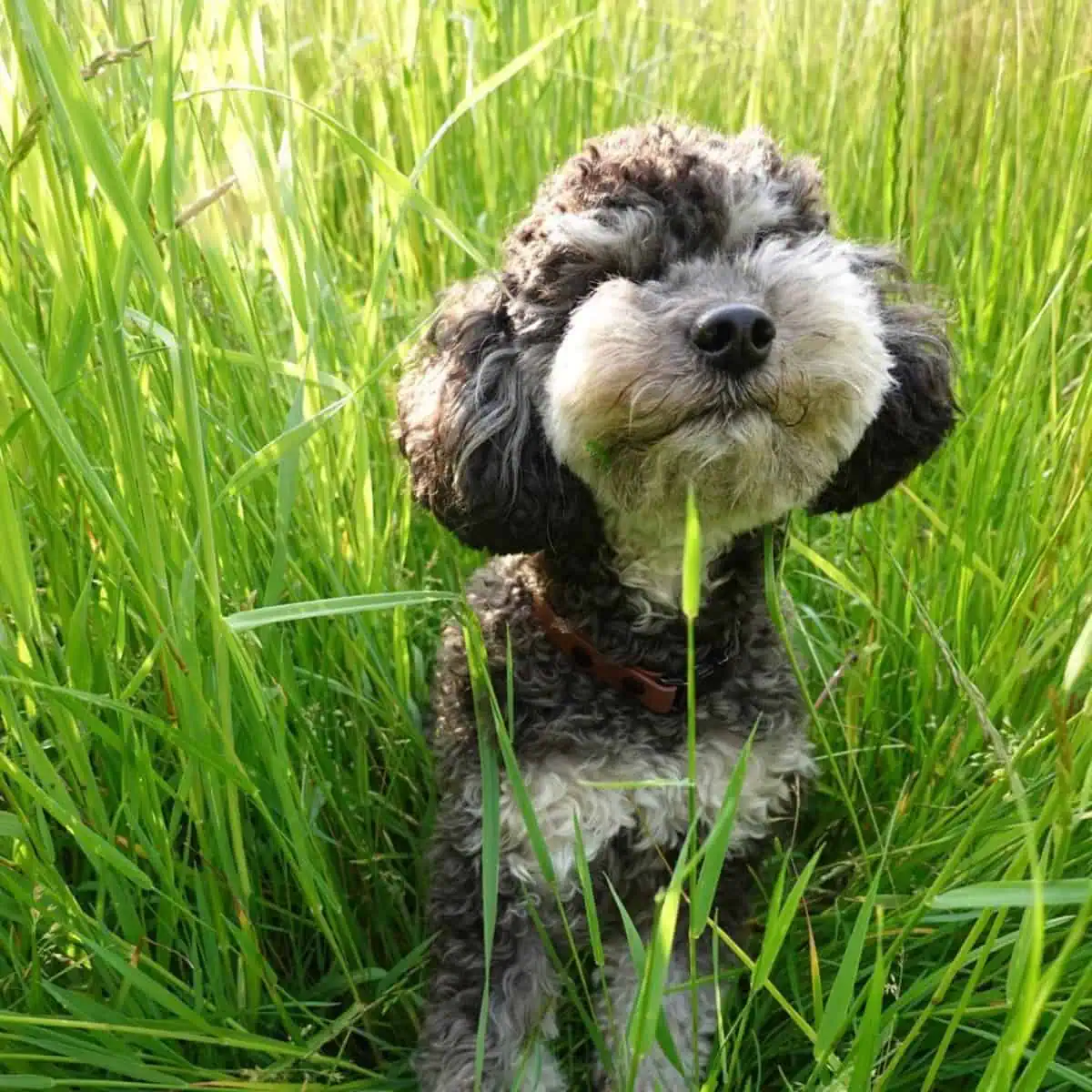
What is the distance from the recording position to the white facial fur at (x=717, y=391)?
138cm

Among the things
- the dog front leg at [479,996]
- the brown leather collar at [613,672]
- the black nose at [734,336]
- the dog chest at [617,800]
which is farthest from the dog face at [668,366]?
the dog front leg at [479,996]

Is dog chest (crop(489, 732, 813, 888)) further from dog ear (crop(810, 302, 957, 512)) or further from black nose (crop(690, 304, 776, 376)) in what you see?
black nose (crop(690, 304, 776, 376))

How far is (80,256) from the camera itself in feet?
4.05

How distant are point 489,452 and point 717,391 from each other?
14.4 inches

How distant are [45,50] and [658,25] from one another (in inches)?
90.6

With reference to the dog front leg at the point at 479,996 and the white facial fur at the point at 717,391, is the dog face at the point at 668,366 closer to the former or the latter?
the white facial fur at the point at 717,391

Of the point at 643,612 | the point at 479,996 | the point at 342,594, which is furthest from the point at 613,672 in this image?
the point at 479,996

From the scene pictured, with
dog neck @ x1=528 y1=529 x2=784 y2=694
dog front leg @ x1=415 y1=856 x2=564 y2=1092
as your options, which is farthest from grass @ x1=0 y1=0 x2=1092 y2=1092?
dog neck @ x1=528 y1=529 x2=784 y2=694

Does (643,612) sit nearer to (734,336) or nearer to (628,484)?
(628,484)

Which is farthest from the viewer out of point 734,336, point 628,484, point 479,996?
point 479,996

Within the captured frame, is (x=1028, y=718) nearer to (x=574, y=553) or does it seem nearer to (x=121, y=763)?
(x=574, y=553)

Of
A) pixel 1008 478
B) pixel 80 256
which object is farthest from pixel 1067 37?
pixel 80 256

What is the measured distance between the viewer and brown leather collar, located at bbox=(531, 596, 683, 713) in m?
1.63

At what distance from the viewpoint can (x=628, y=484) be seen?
4.99 ft
